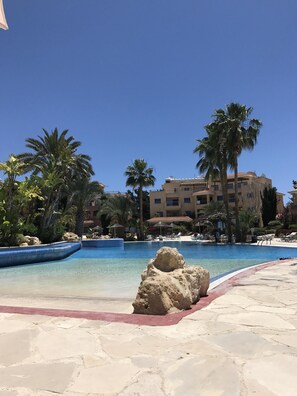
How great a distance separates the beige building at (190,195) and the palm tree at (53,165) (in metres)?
25.6

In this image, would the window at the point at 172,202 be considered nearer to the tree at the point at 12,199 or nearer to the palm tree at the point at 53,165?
the palm tree at the point at 53,165

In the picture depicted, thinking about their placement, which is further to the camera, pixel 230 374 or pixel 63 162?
pixel 63 162

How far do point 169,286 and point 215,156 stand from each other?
1129 inches

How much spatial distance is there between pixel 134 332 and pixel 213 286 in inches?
158

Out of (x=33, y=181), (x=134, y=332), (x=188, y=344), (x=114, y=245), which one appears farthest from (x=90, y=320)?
(x=114, y=245)

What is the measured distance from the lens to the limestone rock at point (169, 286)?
522 cm

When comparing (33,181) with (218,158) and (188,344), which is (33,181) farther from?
(188,344)

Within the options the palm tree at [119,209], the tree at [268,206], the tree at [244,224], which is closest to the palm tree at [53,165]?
the palm tree at [119,209]

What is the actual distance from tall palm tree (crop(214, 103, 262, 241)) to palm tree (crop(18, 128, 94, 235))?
45.2ft

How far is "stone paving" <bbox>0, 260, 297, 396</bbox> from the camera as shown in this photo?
277cm

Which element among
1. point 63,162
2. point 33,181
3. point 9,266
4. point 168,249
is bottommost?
point 9,266

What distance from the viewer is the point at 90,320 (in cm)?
479

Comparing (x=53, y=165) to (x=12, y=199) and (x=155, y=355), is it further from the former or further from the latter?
(x=155, y=355)

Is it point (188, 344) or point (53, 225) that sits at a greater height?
point (53, 225)
